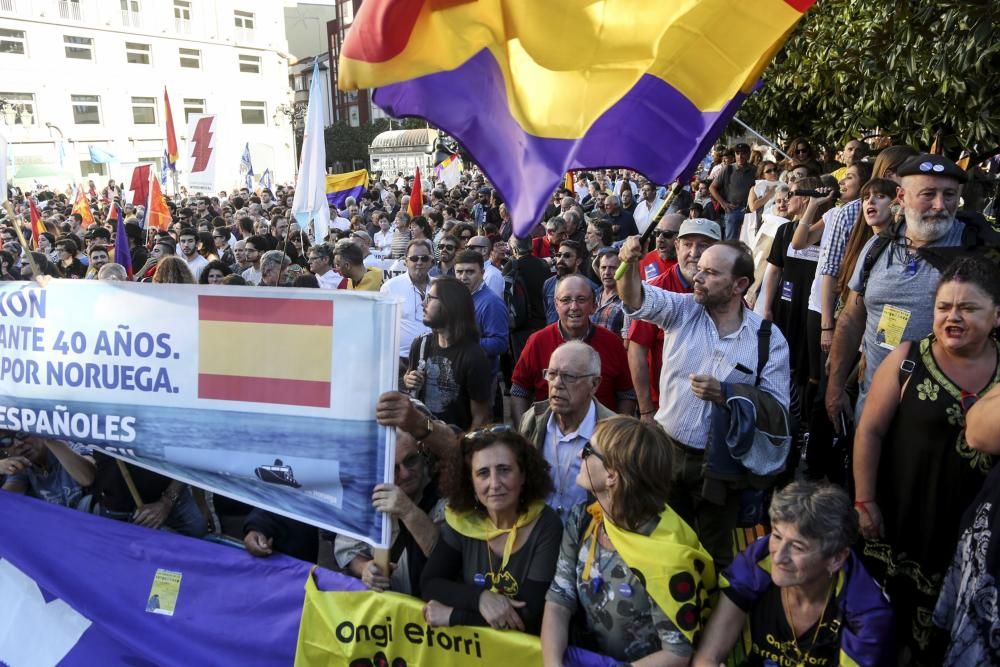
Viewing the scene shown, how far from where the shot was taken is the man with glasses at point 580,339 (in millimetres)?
4445

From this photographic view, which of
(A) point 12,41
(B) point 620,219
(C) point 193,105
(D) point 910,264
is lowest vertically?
(D) point 910,264

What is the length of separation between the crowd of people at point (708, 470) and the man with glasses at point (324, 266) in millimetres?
3155

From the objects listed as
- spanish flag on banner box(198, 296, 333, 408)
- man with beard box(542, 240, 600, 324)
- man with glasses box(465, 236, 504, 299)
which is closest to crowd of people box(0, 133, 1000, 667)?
spanish flag on banner box(198, 296, 333, 408)

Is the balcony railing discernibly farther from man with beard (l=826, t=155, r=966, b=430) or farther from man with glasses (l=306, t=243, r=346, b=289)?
man with beard (l=826, t=155, r=966, b=430)

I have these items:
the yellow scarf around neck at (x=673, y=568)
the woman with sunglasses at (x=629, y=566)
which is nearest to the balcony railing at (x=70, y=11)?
the woman with sunglasses at (x=629, y=566)

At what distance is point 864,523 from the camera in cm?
309

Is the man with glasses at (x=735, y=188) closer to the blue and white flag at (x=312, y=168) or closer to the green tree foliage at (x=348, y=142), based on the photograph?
the blue and white flag at (x=312, y=168)

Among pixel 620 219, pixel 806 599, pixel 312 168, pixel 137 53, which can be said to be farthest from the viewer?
pixel 137 53

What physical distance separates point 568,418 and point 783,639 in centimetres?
126

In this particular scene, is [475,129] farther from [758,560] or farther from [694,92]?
[758,560]

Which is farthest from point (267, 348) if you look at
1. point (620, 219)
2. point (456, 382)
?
point (620, 219)

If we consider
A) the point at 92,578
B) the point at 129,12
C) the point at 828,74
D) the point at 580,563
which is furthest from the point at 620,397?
the point at 129,12

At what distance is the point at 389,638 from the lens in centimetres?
294

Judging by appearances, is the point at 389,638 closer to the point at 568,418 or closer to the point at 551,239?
the point at 568,418
